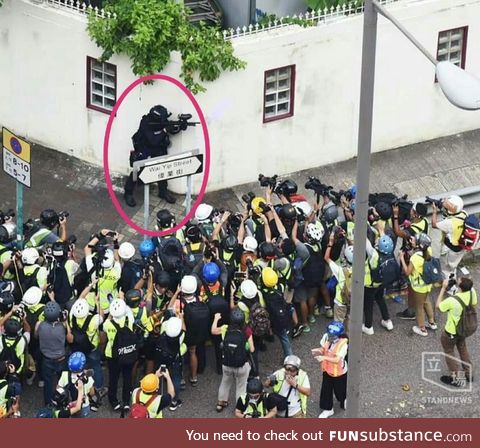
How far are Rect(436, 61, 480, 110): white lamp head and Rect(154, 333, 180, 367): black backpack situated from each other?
16.3 feet

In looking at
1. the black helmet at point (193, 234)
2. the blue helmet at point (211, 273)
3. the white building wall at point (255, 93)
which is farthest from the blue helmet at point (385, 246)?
the white building wall at point (255, 93)

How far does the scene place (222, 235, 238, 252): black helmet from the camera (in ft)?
55.0

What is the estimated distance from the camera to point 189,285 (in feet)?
51.0

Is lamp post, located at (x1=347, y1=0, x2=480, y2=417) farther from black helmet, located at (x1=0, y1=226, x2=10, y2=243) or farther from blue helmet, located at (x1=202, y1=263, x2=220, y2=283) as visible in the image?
black helmet, located at (x1=0, y1=226, x2=10, y2=243)

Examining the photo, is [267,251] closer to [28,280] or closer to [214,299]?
[214,299]

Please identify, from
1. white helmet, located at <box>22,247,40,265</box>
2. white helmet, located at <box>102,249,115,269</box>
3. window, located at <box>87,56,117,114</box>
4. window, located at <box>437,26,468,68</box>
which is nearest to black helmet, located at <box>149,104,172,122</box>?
window, located at <box>87,56,117,114</box>

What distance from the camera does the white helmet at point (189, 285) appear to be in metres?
15.5

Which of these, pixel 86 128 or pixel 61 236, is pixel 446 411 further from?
pixel 86 128

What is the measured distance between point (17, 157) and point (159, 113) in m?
2.81

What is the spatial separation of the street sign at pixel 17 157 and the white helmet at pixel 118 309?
9.19ft

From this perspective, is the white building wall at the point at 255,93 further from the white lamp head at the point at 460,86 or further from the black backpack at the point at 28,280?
the white lamp head at the point at 460,86

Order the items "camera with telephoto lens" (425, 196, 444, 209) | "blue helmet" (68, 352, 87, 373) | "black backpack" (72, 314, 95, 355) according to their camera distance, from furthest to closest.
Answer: "camera with telephoto lens" (425, 196, 444, 209) → "black backpack" (72, 314, 95, 355) → "blue helmet" (68, 352, 87, 373)

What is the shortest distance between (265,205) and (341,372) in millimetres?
2954

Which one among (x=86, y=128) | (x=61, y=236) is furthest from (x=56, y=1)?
(x=61, y=236)
